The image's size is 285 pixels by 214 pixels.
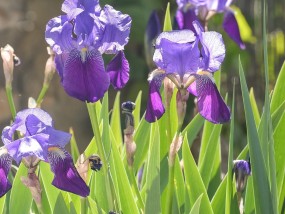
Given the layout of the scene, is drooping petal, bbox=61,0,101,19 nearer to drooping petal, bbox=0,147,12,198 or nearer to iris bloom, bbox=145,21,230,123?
iris bloom, bbox=145,21,230,123

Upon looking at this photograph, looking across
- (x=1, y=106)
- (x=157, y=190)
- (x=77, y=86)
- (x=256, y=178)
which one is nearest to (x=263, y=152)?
(x=256, y=178)

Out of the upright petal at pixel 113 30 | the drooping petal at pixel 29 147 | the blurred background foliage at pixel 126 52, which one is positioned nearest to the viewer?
the drooping petal at pixel 29 147

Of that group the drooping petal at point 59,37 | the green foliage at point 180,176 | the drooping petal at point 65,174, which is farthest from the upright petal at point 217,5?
the drooping petal at point 65,174

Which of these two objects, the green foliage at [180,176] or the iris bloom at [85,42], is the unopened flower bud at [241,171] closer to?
the green foliage at [180,176]

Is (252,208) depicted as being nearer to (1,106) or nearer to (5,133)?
(5,133)

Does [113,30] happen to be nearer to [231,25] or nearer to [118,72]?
[118,72]

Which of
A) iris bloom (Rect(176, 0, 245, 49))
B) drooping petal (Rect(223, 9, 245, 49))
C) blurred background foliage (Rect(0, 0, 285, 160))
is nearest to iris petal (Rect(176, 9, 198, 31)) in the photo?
iris bloom (Rect(176, 0, 245, 49))

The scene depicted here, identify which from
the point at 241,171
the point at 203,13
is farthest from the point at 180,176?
the point at 203,13
